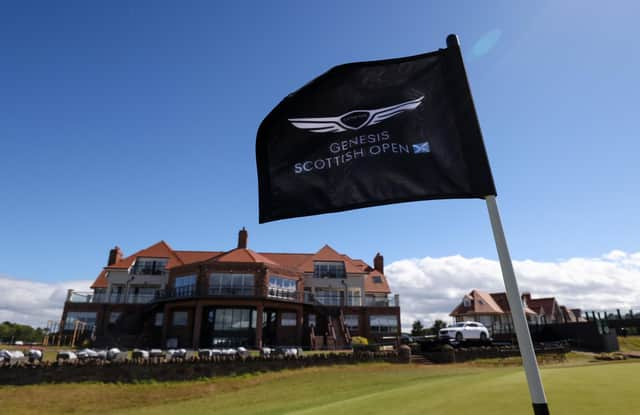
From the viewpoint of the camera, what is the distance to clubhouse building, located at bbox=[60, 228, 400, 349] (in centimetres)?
3469

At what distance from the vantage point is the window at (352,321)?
45375 millimetres

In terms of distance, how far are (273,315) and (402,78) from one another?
1396 inches

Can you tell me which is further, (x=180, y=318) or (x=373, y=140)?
(x=180, y=318)

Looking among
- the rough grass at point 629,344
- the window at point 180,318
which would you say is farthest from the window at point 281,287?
the rough grass at point 629,344

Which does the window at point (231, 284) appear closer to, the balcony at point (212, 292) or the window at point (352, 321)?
the balcony at point (212, 292)

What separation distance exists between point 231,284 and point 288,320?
264 inches

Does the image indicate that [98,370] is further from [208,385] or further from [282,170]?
[282,170]

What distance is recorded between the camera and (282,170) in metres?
5.39

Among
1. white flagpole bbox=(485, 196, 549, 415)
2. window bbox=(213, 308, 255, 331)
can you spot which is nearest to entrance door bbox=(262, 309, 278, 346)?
window bbox=(213, 308, 255, 331)

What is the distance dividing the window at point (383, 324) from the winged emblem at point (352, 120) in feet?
141

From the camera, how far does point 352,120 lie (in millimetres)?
5223

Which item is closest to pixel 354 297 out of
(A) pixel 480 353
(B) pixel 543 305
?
(A) pixel 480 353

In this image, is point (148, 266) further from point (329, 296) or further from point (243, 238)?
point (329, 296)

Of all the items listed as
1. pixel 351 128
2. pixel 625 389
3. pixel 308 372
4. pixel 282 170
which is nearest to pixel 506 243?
pixel 351 128
